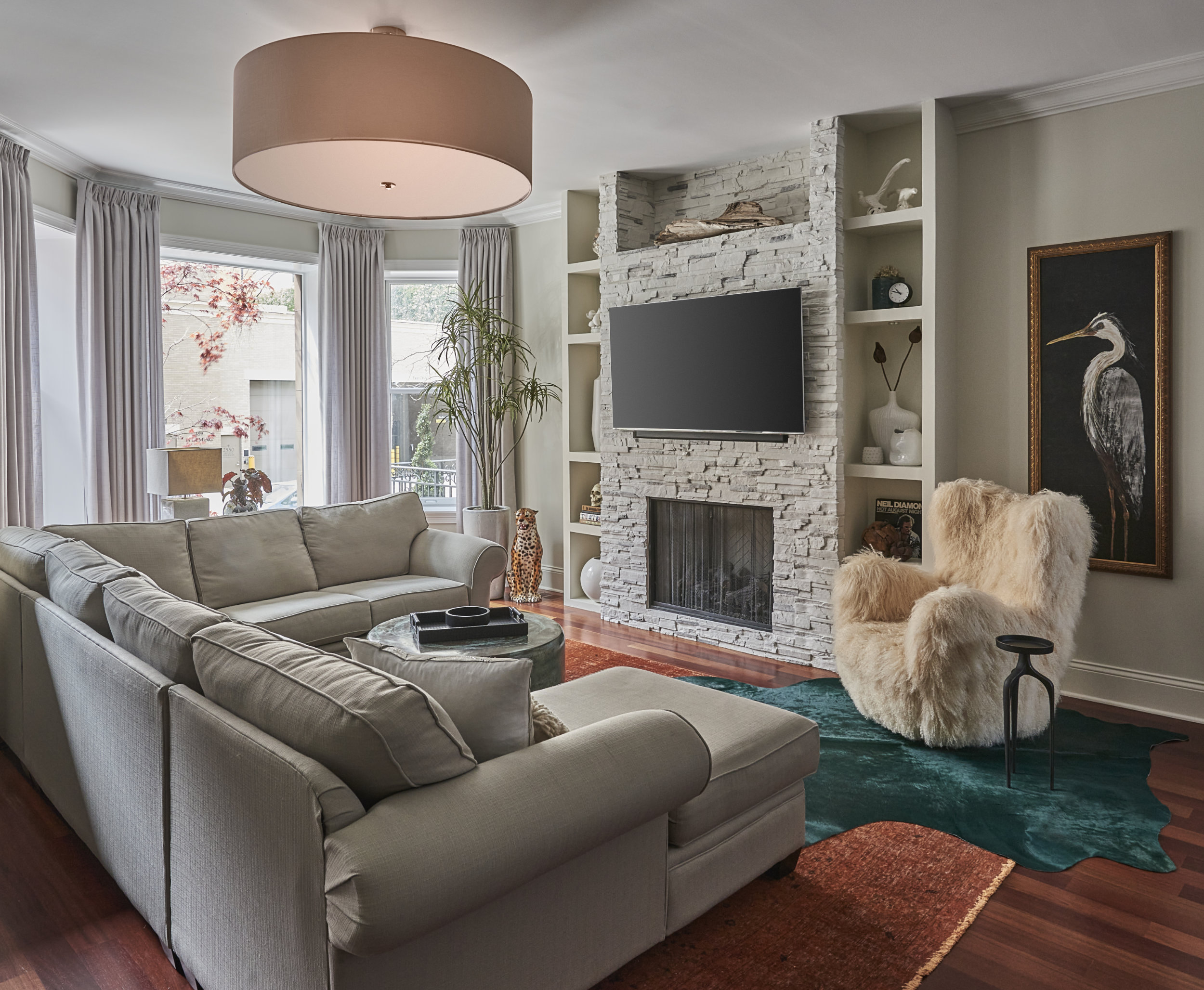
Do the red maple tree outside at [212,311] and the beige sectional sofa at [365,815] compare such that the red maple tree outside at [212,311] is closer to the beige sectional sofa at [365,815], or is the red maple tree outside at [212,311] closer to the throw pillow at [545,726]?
the beige sectional sofa at [365,815]

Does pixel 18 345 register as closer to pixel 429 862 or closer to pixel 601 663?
pixel 601 663

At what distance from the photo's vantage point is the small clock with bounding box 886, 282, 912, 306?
13.9 feet

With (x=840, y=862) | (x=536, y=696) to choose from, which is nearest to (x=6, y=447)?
(x=536, y=696)

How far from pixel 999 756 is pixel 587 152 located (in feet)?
11.6

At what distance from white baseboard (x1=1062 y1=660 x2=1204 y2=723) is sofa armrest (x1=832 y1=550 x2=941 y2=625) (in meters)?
0.83

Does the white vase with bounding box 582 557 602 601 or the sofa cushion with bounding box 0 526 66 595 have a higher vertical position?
the sofa cushion with bounding box 0 526 66 595

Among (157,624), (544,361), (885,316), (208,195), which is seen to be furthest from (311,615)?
(208,195)

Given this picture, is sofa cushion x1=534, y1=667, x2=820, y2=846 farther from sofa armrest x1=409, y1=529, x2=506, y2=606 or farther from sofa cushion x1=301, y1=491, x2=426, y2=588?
sofa cushion x1=301, y1=491, x2=426, y2=588

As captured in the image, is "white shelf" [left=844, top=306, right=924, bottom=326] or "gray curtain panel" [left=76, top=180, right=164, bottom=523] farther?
"gray curtain panel" [left=76, top=180, right=164, bottom=523]

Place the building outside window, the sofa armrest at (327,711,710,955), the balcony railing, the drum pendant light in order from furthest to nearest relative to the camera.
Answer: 1. the balcony railing
2. the building outside window
3. the drum pendant light
4. the sofa armrest at (327,711,710,955)

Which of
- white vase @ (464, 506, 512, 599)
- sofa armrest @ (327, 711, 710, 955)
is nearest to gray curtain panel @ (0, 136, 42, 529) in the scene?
white vase @ (464, 506, 512, 599)

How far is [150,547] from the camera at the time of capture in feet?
12.3

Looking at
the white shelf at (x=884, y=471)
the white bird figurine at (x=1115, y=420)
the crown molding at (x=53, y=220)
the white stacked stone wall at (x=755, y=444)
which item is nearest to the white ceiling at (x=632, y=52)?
the crown molding at (x=53, y=220)

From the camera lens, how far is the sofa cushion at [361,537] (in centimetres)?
434
